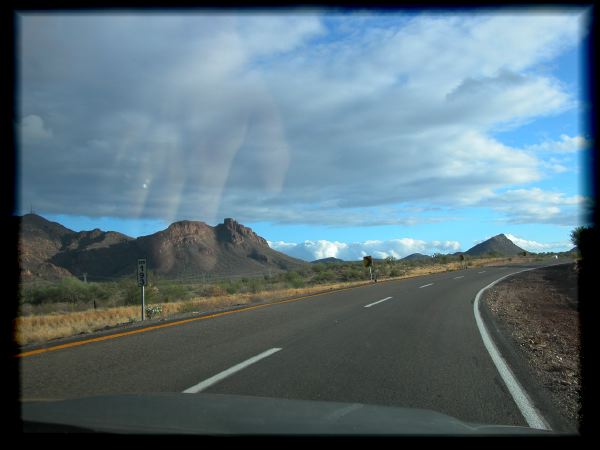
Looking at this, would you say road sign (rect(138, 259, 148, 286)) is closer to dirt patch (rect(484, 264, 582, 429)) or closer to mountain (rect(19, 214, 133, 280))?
dirt patch (rect(484, 264, 582, 429))

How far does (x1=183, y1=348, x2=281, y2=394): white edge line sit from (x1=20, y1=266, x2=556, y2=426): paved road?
0.05 ft

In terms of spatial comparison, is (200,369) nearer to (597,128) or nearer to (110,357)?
(110,357)

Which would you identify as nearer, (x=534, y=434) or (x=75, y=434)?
(x=75, y=434)

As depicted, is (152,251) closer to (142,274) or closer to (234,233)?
(234,233)

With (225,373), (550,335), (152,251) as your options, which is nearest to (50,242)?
(152,251)

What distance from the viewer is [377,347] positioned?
9.51 meters

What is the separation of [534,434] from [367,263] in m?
34.5

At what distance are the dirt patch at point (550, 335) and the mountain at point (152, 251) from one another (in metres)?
56.3

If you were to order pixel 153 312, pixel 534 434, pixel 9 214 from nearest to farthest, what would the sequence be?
pixel 534 434 < pixel 153 312 < pixel 9 214

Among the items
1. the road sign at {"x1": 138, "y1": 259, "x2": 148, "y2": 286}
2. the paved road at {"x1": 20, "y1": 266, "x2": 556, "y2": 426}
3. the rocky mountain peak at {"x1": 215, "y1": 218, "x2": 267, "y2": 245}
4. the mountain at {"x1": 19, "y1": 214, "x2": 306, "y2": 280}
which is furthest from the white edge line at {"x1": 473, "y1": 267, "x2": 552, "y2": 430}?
the rocky mountain peak at {"x1": 215, "y1": 218, "x2": 267, "y2": 245}

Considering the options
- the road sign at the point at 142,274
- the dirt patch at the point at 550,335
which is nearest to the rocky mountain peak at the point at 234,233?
the dirt patch at the point at 550,335

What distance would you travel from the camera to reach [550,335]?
38.0 feet

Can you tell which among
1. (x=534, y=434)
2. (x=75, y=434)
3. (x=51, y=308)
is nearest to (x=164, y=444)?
(x=75, y=434)

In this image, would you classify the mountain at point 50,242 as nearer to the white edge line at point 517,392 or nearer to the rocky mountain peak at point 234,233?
the rocky mountain peak at point 234,233
